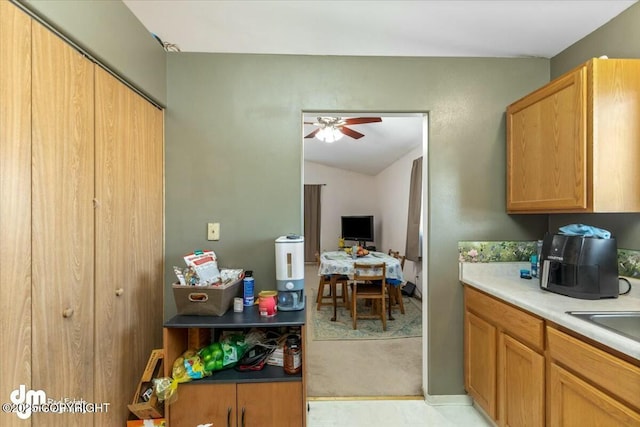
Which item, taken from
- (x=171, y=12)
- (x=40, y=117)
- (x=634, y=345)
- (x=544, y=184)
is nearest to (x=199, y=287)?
(x=40, y=117)

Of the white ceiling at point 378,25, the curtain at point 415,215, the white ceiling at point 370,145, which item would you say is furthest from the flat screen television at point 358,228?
the white ceiling at point 378,25

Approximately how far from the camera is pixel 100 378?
4.48ft

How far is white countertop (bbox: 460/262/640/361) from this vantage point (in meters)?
1.05

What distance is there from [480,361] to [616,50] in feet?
6.44

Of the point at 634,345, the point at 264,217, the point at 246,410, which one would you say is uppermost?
the point at 264,217

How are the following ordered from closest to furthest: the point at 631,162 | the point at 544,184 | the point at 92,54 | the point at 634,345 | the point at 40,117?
the point at 634,345, the point at 40,117, the point at 92,54, the point at 631,162, the point at 544,184

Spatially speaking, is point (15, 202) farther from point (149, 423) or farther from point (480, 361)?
point (480, 361)

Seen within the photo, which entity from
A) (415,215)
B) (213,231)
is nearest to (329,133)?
(415,215)

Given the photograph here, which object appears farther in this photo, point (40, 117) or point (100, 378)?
point (100, 378)

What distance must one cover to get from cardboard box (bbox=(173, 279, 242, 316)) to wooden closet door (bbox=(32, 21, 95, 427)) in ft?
1.23

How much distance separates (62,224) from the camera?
1151mm

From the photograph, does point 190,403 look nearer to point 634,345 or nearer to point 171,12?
point 634,345

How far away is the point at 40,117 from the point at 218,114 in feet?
3.36

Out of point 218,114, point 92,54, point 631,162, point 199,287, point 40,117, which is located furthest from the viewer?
point 218,114
